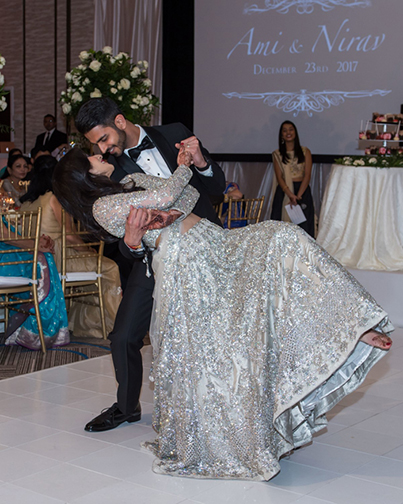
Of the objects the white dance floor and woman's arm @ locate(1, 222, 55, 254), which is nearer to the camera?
the white dance floor

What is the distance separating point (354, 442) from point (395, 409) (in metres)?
0.56

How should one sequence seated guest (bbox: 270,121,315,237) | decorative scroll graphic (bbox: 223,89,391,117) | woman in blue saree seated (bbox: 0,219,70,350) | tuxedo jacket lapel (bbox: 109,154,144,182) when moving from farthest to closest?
decorative scroll graphic (bbox: 223,89,391,117), seated guest (bbox: 270,121,315,237), woman in blue saree seated (bbox: 0,219,70,350), tuxedo jacket lapel (bbox: 109,154,144,182)

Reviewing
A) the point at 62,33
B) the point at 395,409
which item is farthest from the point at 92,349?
the point at 62,33

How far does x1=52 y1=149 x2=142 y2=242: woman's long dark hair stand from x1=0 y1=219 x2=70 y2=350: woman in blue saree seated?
84.4 inches

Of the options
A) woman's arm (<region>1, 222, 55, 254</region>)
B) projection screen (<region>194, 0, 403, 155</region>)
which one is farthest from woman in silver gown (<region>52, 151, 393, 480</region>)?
projection screen (<region>194, 0, 403, 155</region>)

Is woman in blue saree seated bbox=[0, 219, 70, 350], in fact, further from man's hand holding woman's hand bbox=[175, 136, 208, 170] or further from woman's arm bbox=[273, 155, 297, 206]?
woman's arm bbox=[273, 155, 297, 206]

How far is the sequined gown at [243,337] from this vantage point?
242 centimetres

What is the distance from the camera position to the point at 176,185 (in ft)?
8.41

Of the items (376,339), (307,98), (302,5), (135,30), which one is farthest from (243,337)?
(135,30)

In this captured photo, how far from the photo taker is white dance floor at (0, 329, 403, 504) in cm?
240

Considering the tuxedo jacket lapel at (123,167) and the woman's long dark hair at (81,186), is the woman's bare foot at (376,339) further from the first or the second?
the tuxedo jacket lapel at (123,167)

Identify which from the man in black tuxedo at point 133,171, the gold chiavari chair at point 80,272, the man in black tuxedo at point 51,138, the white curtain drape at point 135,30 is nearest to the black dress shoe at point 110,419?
the man in black tuxedo at point 133,171

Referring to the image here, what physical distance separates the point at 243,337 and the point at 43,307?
261 cm

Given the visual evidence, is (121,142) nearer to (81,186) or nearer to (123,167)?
(123,167)
